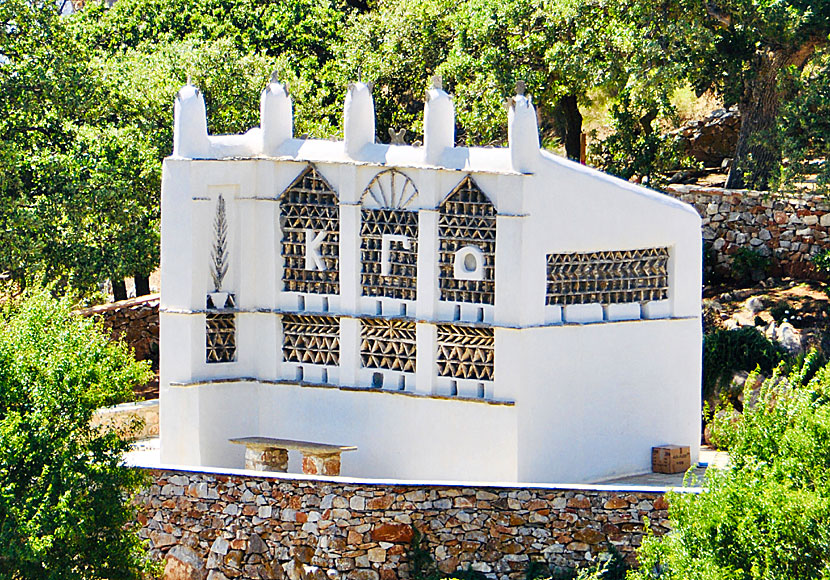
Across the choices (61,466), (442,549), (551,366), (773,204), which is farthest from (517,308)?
(773,204)

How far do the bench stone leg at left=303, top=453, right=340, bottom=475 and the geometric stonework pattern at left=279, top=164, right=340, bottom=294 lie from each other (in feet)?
9.84

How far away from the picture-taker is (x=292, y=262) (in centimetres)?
3225

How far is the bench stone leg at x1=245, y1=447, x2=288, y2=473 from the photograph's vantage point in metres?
31.4

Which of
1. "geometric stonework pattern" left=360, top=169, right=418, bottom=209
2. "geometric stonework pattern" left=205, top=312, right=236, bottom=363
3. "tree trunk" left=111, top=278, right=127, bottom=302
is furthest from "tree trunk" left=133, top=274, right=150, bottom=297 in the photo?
"geometric stonework pattern" left=360, top=169, right=418, bottom=209

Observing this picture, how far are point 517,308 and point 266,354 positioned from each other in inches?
197

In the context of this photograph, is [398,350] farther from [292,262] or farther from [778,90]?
[778,90]

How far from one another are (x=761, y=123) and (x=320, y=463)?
53.8 ft

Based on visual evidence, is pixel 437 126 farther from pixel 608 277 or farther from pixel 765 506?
pixel 765 506

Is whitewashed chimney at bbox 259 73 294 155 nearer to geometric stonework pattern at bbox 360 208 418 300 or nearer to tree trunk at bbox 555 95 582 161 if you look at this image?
geometric stonework pattern at bbox 360 208 418 300

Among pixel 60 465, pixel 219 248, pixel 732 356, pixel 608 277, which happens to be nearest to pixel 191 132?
pixel 219 248

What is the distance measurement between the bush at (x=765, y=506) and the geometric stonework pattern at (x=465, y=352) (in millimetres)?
6205

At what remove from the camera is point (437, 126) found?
102ft

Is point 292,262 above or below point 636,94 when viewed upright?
below

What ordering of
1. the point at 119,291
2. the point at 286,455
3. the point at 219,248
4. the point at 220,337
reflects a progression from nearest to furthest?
the point at 286,455 < the point at 219,248 < the point at 220,337 < the point at 119,291
